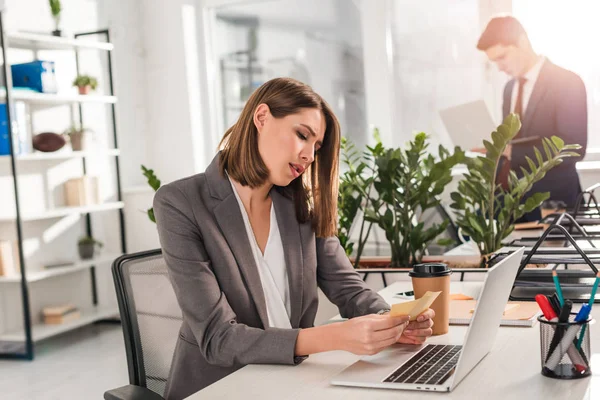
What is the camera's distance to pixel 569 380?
1107mm

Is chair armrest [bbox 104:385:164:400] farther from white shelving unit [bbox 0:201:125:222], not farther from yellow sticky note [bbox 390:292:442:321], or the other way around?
white shelving unit [bbox 0:201:125:222]

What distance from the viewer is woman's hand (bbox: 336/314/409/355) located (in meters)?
1.26

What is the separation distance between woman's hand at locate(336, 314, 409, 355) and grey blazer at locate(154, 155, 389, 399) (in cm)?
11

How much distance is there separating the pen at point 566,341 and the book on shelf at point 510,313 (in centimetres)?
35

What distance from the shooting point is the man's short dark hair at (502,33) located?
3.72 meters

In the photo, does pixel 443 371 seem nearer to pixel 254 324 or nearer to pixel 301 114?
pixel 254 324

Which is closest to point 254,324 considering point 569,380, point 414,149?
point 569,380

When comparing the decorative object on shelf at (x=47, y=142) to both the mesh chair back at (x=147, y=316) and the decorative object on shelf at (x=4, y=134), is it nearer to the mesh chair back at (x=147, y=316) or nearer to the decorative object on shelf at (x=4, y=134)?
the decorative object on shelf at (x=4, y=134)

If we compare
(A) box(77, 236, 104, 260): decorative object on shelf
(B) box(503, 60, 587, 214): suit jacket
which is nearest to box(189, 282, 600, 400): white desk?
(B) box(503, 60, 587, 214): suit jacket

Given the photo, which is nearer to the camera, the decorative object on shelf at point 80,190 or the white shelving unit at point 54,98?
the white shelving unit at point 54,98

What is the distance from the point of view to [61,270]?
15.3ft

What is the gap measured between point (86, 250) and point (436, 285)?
405 cm

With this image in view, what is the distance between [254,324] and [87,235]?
156 inches

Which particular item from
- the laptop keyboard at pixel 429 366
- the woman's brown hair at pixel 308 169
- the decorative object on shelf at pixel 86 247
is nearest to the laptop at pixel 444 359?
the laptop keyboard at pixel 429 366
